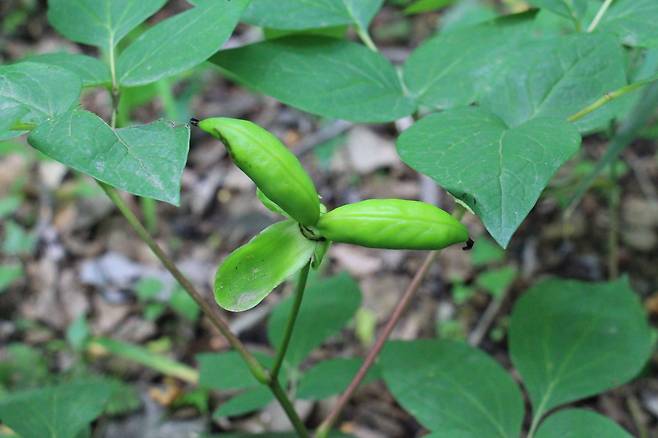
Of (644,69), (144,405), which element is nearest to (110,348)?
(144,405)

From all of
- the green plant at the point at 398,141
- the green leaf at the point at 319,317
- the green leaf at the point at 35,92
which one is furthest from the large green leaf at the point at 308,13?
the green leaf at the point at 319,317

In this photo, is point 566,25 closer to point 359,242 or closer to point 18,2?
point 359,242

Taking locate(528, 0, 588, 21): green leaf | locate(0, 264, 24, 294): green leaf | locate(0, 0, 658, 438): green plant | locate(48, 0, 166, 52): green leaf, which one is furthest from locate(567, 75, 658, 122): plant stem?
locate(0, 264, 24, 294): green leaf

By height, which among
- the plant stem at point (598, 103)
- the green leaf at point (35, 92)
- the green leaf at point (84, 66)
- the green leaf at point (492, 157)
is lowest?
the plant stem at point (598, 103)

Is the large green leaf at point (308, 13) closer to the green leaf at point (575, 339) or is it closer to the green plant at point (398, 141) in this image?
the green plant at point (398, 141)

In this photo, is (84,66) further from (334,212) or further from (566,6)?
(566,6)

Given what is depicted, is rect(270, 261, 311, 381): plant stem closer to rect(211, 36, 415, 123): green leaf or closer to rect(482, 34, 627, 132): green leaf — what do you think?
rect(211, 36, 415, 123): green leaf
